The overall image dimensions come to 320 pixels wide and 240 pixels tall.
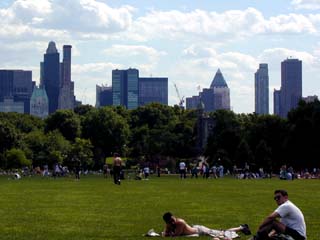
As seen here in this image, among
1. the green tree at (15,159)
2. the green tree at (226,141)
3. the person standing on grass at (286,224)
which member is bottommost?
the person standing on grass at (286,224)

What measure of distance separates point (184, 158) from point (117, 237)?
12903 centimetres

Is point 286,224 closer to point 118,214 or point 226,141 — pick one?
point 118,214

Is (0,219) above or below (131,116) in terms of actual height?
below

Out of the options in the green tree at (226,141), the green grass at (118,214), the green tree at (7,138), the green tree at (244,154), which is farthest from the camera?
the green tree at (7,138)

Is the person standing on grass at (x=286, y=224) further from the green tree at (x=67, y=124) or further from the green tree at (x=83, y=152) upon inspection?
the green tree at (x=67, y=124)

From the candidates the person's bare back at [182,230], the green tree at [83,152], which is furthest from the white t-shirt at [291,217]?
the green tree at [83,152]

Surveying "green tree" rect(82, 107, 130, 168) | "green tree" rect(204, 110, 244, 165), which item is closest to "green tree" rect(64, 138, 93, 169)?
"green tree" rect(82, 107, 130, 168)

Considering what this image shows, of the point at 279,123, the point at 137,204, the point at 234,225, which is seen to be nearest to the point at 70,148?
the point at 279,123

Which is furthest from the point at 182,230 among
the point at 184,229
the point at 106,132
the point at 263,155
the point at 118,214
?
the point at 106,132

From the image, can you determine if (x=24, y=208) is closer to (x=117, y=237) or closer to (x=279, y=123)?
(x=117, y=237)

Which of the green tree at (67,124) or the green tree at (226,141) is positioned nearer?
the green tree at (226,141)

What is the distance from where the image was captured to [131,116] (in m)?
179

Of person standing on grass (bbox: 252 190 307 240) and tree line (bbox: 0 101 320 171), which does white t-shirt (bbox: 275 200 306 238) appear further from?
tree line (bbox: 0 101 320 171)

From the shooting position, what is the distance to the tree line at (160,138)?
106m
